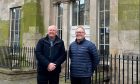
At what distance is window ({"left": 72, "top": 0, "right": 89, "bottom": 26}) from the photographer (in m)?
13.1

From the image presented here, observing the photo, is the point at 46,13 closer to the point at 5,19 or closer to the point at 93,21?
the point at 93,21

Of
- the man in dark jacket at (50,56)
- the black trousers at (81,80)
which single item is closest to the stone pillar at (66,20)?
the man in dark jacket at (50,56)

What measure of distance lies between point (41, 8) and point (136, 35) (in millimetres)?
6149

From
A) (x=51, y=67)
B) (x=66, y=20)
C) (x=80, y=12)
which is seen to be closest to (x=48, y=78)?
(x=51, y=67)

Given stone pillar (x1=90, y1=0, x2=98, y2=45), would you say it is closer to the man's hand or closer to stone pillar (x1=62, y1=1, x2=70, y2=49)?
stone pillar (x1=62, y1=1, x2=70, y2=49)

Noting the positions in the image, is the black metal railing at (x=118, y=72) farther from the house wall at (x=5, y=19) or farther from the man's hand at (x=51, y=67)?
the house wall at (x=5, y=19)

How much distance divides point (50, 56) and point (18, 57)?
7.78m

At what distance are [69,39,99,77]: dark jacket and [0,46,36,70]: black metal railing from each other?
18.6ft

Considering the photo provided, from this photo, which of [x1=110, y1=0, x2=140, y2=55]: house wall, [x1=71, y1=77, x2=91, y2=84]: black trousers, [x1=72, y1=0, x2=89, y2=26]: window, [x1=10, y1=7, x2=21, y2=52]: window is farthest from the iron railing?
[x1=10, y1=7, x2=21, y2=52]: window

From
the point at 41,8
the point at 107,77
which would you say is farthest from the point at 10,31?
the point at 107,77

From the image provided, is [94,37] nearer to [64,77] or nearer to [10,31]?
[64,77]

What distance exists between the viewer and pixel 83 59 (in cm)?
675

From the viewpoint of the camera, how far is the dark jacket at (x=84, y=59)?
6.74 metres

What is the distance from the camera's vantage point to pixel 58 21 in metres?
14.8
